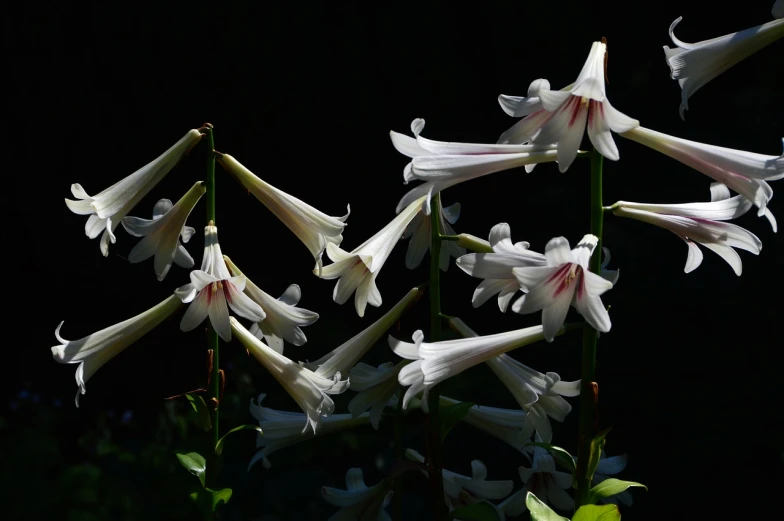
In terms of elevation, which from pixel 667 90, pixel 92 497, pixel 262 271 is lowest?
pixel 92 497

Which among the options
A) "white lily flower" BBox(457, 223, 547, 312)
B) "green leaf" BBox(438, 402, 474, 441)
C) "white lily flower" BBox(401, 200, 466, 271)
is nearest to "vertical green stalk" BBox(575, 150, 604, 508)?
"white lily flower" BBox(457, 223, 547, 312)

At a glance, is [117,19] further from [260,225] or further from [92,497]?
Result: [92,497]

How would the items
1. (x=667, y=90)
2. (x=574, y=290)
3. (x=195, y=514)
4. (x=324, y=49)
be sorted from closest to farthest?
1. (x=574, y=290)
2. (x=195, y=514)
3. (x=667, y=90)
4. (x=324, y=49)

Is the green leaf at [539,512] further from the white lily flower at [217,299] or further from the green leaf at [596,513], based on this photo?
the white lily flower at [217,299]

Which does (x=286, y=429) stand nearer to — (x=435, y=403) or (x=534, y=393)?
(x=435, y=403)

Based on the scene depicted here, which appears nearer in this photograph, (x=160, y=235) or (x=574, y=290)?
(x=574, y=290)

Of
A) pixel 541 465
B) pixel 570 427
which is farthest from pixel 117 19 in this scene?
pixel 541 465

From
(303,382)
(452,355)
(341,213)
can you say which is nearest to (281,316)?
(303,382)
